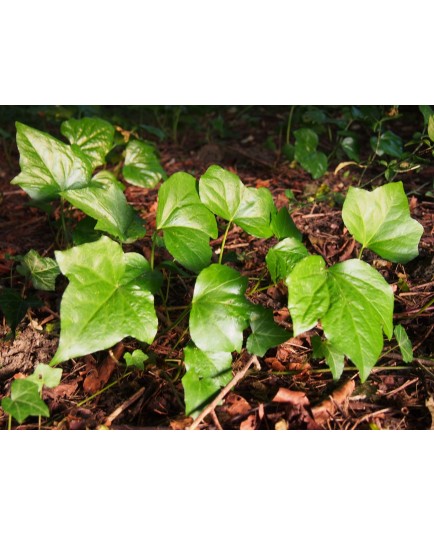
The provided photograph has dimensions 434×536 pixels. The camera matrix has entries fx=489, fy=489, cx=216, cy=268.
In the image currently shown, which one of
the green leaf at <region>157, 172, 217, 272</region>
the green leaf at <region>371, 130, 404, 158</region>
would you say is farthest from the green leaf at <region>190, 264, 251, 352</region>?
the green leaf at <region>371, 130, 404, 158</region>

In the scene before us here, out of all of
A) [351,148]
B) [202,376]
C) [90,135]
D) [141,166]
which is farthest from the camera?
[351,148]

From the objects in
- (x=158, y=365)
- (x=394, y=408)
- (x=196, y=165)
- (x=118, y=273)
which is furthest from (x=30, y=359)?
(x=196, y=165)

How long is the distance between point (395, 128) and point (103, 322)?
95.1 inches

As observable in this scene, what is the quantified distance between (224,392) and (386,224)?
0.65 metres

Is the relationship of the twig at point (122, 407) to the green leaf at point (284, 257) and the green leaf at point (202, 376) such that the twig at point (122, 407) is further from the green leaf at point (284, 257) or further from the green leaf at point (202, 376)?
the green leaf at point (284, 257)

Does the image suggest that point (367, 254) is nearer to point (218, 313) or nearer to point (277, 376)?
point (277, 376)

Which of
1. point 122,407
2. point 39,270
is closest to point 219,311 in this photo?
point 122,407

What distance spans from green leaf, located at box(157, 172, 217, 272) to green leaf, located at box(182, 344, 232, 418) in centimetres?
24

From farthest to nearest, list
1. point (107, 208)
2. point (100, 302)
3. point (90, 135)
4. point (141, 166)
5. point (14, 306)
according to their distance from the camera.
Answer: point (141, 166) → point (90, 135) → point (14, 306) → point (107, 208) → point (100, 302)

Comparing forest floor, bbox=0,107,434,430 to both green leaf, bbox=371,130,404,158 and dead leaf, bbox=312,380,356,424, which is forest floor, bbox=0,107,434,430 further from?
green leaf, bbox=371,130,404,158

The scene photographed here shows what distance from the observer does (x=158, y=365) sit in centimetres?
150

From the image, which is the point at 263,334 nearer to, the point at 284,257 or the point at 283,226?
the point at 284,257

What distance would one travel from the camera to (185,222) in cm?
140

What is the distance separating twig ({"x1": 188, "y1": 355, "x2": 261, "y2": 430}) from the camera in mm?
1283
